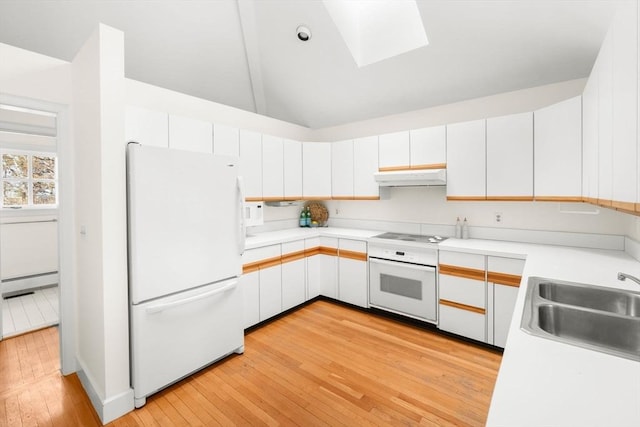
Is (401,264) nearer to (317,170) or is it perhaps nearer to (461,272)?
(461,272)

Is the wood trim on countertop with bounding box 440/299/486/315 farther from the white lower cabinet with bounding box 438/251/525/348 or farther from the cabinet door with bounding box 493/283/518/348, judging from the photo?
the cabinet door with bounding box 493/283/518/348

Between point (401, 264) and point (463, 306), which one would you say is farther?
point (401, 264)

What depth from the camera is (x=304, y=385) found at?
2.19 meters

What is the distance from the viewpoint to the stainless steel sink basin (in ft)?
4.71

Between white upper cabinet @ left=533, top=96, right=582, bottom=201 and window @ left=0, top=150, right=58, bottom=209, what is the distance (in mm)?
5604

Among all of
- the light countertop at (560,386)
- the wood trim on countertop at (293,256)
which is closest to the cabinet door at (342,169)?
the wood trim on countertop at (293,256)

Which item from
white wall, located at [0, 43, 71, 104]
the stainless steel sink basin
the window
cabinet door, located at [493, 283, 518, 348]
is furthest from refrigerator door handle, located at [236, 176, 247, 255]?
the window

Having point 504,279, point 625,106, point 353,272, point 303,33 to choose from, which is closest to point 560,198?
point 504,279

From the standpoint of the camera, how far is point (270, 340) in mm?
2848

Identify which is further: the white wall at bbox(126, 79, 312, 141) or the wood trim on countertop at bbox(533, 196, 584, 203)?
the white wall at bbox(126, 79, 312, 141)

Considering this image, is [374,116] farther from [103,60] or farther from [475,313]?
[103,60]

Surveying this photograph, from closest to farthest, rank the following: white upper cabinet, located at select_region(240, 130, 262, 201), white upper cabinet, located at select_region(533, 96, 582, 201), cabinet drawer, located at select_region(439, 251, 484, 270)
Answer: white upper cabinet, located at select_region(533, 96, 582, 201), cabinet drawer, located at select_region(439, 251, 484, 270), white upper cabinet, located at select_region(240, 130, 262, 201)

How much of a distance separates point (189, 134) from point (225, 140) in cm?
38

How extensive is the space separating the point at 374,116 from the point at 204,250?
2.77 metres
